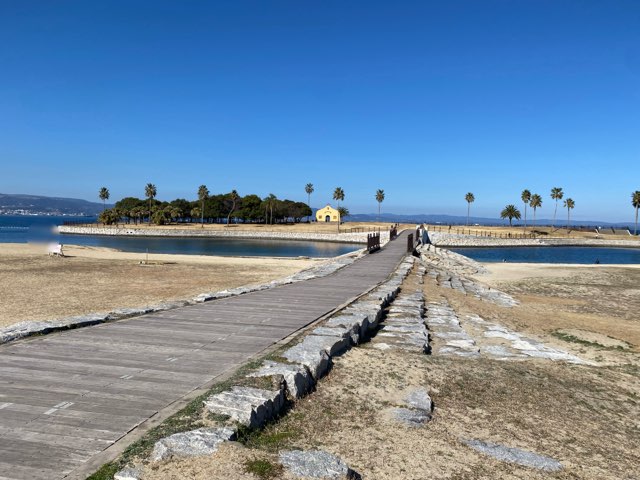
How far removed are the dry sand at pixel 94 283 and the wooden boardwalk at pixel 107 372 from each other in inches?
245

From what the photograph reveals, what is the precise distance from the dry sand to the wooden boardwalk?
20.4ft

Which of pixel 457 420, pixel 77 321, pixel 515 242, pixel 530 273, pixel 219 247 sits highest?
pixel 77 321

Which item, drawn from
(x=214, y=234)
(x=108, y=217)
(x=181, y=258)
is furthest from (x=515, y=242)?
(x=108, y=217)

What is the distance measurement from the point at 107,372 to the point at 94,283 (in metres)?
17.9

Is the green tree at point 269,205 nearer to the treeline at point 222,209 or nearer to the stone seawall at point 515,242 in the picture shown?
the treeline at point 222,209

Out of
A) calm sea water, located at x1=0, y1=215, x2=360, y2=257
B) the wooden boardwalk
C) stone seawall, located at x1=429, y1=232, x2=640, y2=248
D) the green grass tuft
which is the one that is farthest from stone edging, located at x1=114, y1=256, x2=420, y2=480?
stone seawall, located at x1=429, y1=232, x2=640, y2=248

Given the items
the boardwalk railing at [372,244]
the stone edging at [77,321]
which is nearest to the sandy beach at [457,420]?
the stone edging at [77,321]

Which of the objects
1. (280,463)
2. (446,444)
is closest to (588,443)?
(446,444)

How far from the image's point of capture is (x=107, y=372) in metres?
6.55

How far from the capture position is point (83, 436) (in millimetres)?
4621

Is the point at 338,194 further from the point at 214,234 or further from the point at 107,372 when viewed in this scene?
the point at 107,372

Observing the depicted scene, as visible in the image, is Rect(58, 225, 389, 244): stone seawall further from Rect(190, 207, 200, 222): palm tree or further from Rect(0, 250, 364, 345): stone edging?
Rect(0, 250, 364, 345): stone edging

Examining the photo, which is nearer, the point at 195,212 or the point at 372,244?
the point at 372,244

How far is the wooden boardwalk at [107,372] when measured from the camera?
4.43 m
